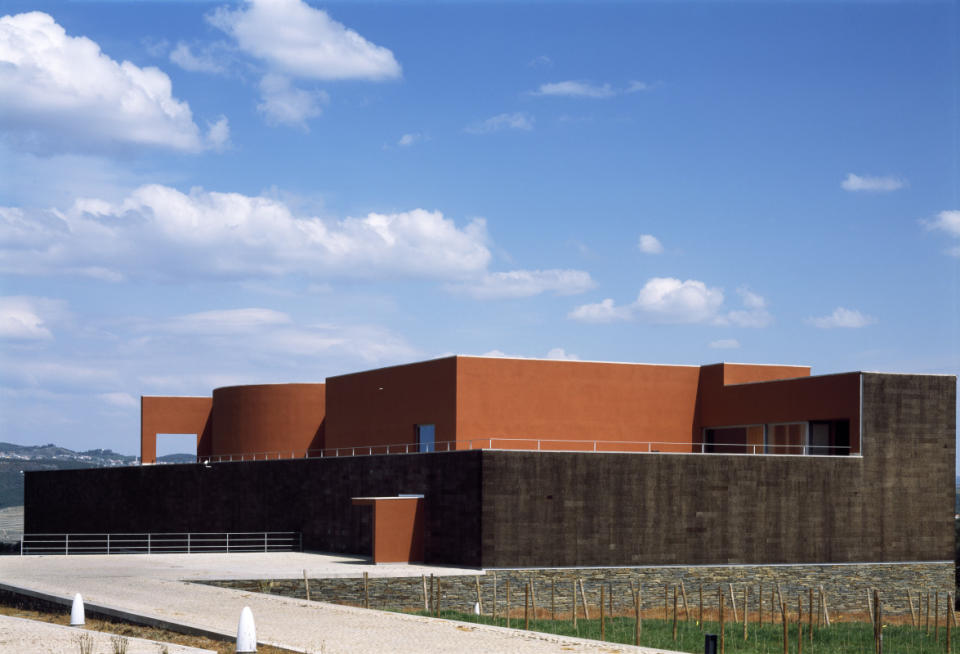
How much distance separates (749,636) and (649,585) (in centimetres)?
843

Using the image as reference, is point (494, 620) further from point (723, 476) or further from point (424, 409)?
point (424, 409)

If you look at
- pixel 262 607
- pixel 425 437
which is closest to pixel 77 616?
pixel 262 607

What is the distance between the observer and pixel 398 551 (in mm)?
36094

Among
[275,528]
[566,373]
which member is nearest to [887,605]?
[566,373]

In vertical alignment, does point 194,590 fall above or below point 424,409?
below

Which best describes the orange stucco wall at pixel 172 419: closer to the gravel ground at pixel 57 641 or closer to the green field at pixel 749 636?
the green field at pixel 749 636

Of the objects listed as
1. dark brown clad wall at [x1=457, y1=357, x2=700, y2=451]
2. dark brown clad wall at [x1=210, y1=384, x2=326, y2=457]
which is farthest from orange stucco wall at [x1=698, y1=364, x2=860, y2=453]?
dark brown clad wall at [x1=210, y1=384, x2=326, y2=457]

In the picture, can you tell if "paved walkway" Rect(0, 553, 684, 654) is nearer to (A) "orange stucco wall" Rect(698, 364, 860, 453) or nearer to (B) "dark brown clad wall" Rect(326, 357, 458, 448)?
(B) "dark brown clad wall" Rect(326, 357, 458, 448)

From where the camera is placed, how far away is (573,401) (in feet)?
136

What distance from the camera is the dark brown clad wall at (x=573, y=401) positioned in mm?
40406

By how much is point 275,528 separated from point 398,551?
33.0ft

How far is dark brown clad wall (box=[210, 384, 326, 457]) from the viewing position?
5319cm

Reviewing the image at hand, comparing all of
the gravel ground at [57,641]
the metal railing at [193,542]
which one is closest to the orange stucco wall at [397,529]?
the metal railing at [193,542]

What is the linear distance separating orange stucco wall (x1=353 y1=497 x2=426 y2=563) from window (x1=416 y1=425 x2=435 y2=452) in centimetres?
466
